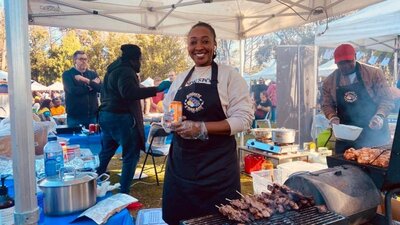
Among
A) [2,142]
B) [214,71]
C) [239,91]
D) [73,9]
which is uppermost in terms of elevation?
[73,9]

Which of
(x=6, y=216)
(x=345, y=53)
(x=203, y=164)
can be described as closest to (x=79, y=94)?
(x=203, y=164)

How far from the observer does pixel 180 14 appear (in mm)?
4898

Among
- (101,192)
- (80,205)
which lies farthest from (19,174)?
(101,192)

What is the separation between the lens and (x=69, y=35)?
826 inches

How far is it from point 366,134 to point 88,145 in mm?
3235

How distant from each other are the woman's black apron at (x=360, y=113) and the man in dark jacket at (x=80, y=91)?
11.3 ft

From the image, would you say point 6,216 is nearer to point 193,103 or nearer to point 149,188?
point 193,103

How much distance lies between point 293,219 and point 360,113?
2.26 meters

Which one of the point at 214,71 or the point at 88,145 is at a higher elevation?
the point at 214,71

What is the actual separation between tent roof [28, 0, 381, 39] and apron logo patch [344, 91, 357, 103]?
4.69 ft

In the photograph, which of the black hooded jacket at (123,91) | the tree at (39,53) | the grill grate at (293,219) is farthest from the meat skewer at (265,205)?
the tree at (39,53)

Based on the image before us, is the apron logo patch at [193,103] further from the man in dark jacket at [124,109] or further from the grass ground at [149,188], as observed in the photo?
the grass ground at [149,188]

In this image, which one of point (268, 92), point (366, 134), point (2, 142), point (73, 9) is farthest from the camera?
point (268, 92)

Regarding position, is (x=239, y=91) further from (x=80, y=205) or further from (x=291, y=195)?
(x=80, y=205)
